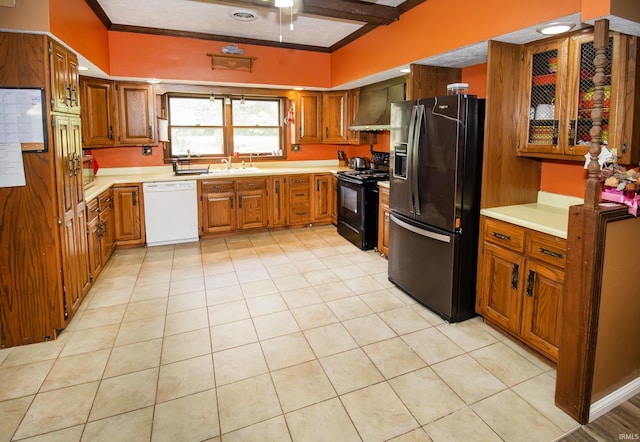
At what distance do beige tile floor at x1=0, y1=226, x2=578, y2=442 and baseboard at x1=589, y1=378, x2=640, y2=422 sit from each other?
167mm

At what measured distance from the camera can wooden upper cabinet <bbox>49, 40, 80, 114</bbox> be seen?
106 inches

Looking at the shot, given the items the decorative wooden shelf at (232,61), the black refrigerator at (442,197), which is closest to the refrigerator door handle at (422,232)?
the black refrigerator at (442,197)

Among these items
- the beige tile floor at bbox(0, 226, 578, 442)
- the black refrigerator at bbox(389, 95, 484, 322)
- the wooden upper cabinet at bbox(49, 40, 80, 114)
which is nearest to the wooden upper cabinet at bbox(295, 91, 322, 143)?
the black refrigerator at bbox(389, 95, 484, 322)

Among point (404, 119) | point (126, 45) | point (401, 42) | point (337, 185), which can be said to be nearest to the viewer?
point (404, 119)

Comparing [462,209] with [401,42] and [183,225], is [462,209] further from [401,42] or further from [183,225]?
[183,225]

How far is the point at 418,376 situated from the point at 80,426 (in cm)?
186

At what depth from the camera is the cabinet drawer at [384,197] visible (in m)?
4.28

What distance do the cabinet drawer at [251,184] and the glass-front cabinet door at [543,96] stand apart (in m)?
3.46

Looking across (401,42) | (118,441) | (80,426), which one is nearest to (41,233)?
(80,426)

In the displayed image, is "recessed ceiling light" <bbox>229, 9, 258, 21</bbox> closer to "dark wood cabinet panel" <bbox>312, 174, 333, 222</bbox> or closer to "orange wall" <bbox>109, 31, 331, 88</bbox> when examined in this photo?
"orange wall" <bbox>109, 31, 331, 88</bbox>

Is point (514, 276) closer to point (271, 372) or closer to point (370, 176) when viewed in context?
point (271, 372)

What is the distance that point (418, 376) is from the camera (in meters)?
2.39

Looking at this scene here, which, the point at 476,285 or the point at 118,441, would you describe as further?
the point at 476,285

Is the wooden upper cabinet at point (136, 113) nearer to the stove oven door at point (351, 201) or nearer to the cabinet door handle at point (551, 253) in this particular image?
the stove oven door at point (351, 201)
